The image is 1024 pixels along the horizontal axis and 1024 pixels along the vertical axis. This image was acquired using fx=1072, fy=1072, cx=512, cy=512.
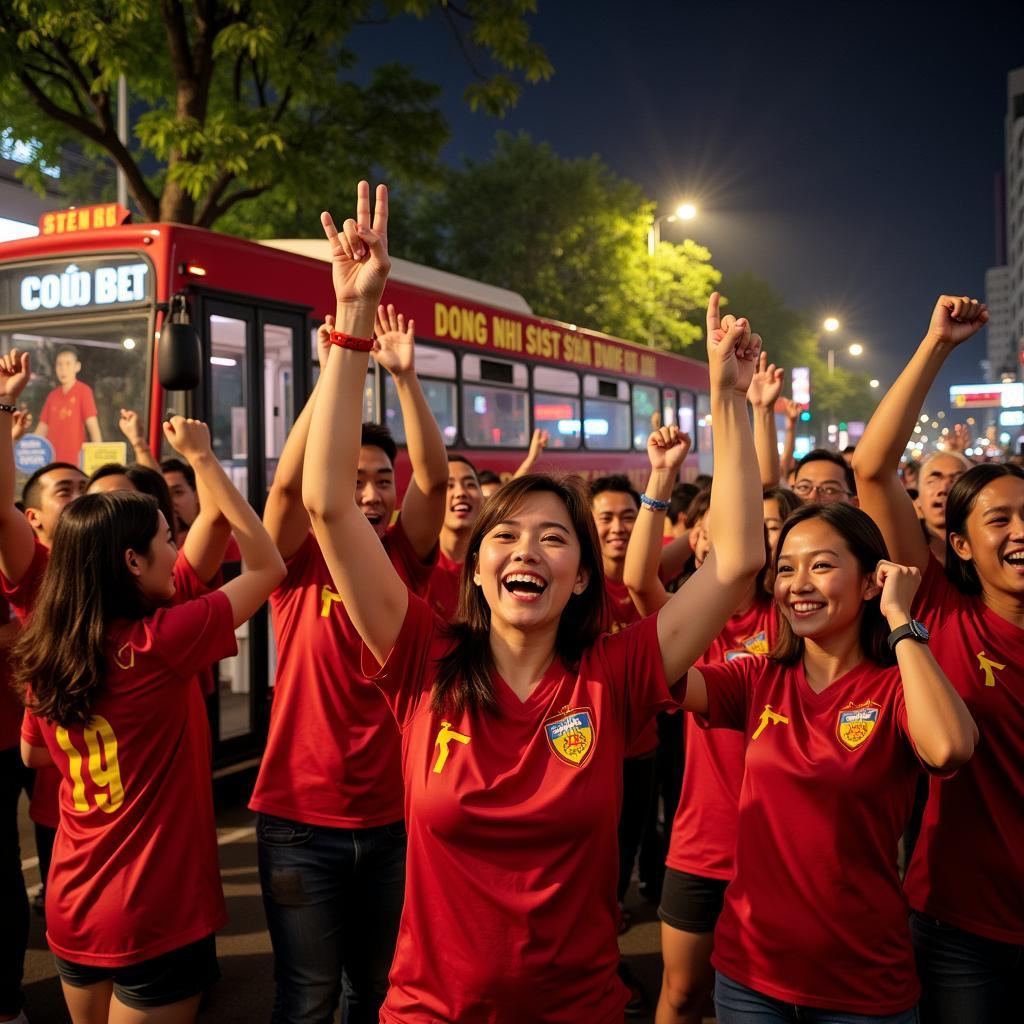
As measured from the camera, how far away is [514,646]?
2.36 meters

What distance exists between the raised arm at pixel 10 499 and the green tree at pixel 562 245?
83.4 feet

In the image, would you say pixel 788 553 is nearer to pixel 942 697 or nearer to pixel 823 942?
pixel 942 697

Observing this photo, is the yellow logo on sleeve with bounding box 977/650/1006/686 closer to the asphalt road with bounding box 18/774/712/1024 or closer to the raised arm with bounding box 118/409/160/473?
the asphalt road with bounding box 18/774/712/1024

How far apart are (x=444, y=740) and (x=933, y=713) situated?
3.59 feet

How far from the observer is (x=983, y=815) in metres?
2.66

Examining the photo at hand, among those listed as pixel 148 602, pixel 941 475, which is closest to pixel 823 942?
pixel 148 602

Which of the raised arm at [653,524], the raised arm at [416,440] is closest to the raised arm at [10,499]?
the raised arm at [416,440]

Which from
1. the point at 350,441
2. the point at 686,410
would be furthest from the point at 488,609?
the point at 686,410

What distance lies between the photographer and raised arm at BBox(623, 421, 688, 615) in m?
3.36

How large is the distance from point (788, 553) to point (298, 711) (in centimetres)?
147

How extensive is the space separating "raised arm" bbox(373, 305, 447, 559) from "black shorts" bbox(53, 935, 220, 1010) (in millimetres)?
1282

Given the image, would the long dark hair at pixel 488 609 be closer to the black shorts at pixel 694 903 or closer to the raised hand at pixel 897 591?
the raised hand at pixel 897 591

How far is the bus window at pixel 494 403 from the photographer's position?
10375 mm

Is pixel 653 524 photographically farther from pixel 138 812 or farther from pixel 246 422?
pixel 246 422
